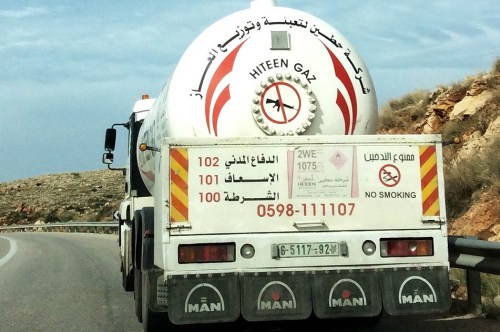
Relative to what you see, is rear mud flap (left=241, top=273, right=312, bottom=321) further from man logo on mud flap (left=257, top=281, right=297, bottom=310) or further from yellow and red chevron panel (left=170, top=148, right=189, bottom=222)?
yellow and red chevron panel (left=170, top=148, right=189, bottom=222)

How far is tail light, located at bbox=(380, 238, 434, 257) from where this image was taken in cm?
630

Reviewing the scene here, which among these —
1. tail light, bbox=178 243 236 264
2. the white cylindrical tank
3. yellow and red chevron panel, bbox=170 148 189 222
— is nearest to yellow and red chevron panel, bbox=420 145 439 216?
the white cylindrical tank

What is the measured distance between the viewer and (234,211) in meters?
6.19

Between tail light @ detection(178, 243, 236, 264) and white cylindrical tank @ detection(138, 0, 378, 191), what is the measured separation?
1.36m

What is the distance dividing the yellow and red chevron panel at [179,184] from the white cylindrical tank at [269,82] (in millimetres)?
1018

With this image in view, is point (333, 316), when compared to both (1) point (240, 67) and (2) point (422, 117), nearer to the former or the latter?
(1) point (240, 67)

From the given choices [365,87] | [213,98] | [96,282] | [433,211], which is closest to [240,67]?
[213,98]

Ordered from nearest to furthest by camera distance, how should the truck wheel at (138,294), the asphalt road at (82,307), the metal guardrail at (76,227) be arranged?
the asphalt road at (82,307), the truck wheel at (138,294), the metal guardrail at (76,227)

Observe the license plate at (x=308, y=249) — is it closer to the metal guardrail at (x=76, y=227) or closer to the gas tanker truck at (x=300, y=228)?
the gas tanker truck at (x=300, y=228)

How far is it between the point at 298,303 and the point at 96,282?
786 cm

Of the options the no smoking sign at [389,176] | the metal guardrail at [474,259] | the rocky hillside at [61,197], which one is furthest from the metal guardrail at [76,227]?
the no smoking sign at [389,176]

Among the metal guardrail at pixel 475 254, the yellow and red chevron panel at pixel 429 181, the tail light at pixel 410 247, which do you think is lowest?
the metal guardrail at pixel 475 254

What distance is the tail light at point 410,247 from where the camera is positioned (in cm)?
630

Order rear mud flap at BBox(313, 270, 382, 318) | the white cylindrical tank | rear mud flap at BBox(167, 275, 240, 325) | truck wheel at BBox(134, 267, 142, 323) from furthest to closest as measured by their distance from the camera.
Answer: truck wheel at BBox(134, 267, 142, 323) < the white cylindrical tank < rear mud flap at BBox(313, 270, 382, 318) < rear mud flap at BBox(167, 275, 240, 325)
